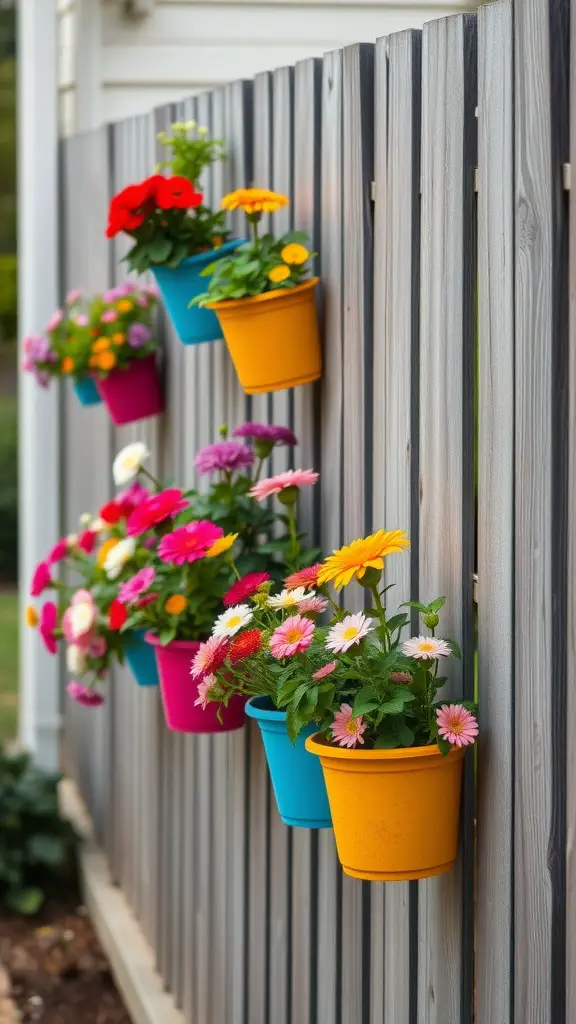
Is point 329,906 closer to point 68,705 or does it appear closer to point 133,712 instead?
point 133,712

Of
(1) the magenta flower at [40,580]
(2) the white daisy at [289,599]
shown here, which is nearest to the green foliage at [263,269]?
(2) the white daisy at [289,599]

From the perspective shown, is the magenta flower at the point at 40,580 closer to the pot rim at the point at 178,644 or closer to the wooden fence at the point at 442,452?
the wooden fence at the point at 442,452

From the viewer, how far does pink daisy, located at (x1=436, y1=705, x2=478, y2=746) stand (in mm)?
1662

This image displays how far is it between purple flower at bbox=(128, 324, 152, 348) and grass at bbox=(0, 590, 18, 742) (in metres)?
4.22

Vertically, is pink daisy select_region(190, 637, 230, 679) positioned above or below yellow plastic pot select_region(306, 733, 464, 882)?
above

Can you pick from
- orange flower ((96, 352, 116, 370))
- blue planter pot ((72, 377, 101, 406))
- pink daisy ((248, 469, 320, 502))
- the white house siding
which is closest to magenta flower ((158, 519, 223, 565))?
pink daisy ((248, 469, 320, 502))

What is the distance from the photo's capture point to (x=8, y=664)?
8.95 meters

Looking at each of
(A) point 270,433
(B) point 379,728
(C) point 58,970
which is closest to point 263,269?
(A) point 270,433

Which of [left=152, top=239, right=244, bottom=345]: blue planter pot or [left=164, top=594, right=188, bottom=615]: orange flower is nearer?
[left=164, top=594, right=188, bottom=615]: orange flower

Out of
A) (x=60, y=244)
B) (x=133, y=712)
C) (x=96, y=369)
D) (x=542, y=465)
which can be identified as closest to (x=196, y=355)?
(x=96, y=369)

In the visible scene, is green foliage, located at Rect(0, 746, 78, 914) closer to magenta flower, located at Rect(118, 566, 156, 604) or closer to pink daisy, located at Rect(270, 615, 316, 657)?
magenta flower, located at Rect(118, 566, 156, 604)

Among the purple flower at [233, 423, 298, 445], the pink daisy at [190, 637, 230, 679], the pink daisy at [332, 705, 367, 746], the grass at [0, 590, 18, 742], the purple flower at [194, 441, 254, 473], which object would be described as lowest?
the grass at [0, 590, 18, 742]

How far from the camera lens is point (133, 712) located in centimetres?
399

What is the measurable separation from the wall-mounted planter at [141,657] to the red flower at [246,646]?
1.21 meters
